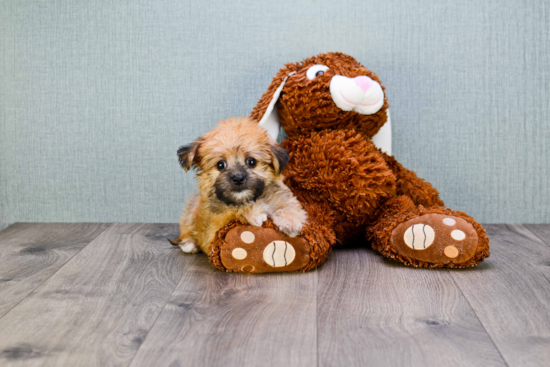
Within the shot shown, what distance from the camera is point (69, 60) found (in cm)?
198

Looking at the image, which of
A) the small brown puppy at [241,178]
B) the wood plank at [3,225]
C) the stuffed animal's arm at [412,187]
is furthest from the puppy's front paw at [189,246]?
the wood plank at [3,225]

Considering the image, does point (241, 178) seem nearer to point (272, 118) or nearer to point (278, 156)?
point (278, 156)

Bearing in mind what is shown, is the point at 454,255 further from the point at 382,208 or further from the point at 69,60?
the point at 69,60

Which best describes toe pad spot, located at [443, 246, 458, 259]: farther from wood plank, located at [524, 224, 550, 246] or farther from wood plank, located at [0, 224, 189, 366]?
wood plank, located at [0, 224, 189, 366]

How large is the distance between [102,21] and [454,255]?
1518 millimetres

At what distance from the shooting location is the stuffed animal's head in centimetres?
157

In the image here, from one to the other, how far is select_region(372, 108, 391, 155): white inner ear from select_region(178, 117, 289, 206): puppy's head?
1.51 feet

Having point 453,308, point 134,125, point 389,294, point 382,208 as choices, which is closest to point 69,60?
point 134,125

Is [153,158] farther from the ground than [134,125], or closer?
closer

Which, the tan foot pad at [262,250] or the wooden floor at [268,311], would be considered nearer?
the wooden floor at [268,311]

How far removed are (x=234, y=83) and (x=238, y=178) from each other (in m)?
0.70

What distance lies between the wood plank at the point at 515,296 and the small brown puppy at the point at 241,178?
50 centimetres

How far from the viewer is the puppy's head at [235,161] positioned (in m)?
1.39

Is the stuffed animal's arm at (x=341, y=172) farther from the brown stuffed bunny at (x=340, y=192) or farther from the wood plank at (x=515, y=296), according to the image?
the wood plank at (x=515, y=296)
